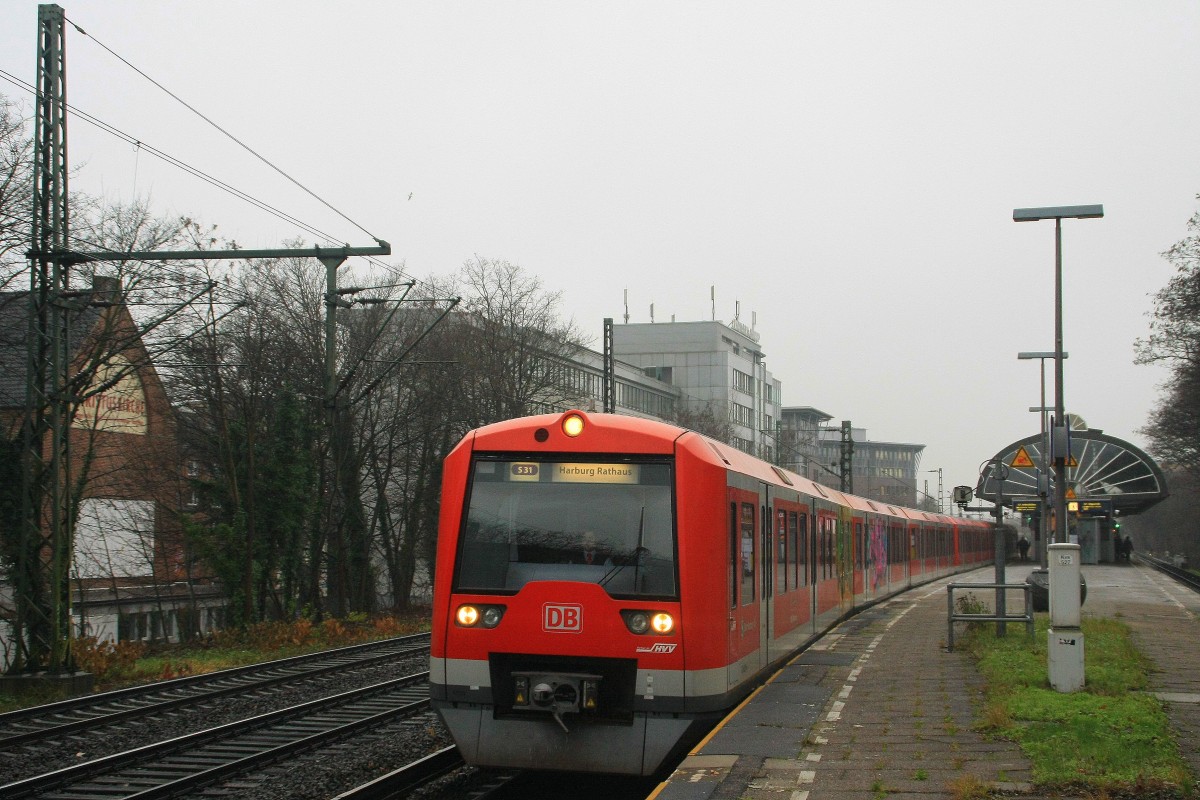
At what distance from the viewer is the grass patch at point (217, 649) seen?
1833cm

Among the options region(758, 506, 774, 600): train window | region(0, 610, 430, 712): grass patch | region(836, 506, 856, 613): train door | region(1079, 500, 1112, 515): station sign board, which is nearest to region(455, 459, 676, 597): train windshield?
region(758, 506, 774, 600): train window

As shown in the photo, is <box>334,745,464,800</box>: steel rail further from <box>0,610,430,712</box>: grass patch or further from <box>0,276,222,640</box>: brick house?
<box>0,276,222,640</box>: brick house

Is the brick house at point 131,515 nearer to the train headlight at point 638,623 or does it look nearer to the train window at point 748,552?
the train window at point 748,552

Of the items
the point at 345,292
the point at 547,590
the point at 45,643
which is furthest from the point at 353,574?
the point at 547,590

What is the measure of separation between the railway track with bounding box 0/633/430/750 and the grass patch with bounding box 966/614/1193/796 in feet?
29.1

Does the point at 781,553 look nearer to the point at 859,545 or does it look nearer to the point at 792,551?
the point at 792,551

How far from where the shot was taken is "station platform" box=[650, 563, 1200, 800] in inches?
313

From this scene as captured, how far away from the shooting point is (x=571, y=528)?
9883 mm

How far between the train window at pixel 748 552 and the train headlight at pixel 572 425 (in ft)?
6.97

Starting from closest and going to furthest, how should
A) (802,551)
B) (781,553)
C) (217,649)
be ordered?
(781,553)
(802,551)
(217,649)

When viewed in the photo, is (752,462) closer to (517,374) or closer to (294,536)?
(294,536)

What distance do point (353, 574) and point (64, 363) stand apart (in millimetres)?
18887

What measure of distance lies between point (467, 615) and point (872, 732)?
3.34 metres

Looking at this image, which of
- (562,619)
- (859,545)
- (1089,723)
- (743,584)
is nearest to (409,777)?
(562,619)
